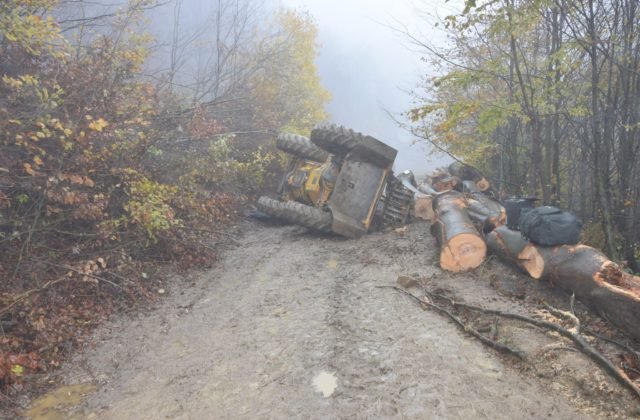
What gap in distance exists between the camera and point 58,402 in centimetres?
342

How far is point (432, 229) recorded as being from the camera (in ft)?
23.4

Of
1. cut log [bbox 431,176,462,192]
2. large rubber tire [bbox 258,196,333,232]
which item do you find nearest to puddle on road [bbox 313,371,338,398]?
large rubber tire [bbox 258,196,333,232]

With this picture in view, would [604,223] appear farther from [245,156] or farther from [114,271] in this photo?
[245,156]

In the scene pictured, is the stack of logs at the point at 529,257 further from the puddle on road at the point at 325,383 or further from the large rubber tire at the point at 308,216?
the puddle on road at the point at 325,383

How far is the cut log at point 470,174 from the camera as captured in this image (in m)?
11.0

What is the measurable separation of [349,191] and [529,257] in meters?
3.61

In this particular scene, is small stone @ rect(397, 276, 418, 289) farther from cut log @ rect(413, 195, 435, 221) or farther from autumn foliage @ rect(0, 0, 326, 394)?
cut log @ rect(413, 195, 435, 221)

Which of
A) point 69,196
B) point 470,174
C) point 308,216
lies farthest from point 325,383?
point 470,174

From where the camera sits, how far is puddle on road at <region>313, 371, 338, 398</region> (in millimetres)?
3189

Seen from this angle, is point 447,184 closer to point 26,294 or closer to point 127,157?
point 127,157

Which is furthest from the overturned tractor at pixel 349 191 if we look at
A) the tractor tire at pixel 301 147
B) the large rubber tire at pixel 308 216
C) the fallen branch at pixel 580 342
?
the fallen branch at pixel 580 342

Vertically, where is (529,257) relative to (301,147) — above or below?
below

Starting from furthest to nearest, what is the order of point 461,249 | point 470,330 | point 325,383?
point 461,249 < point 470,330 < point 325,383

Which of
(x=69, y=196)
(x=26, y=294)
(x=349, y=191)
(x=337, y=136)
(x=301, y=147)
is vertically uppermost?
(x=337, y=136)
